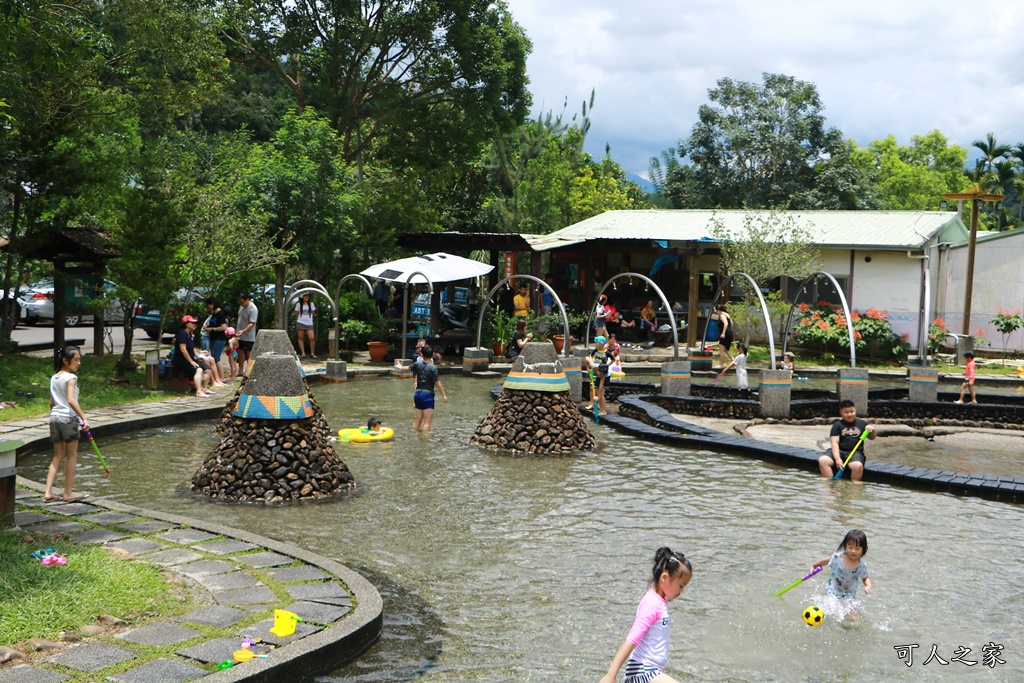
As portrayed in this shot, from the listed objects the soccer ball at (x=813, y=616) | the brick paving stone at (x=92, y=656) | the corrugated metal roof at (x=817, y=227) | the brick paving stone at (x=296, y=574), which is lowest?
the soccer ball at (x=813, y=616)

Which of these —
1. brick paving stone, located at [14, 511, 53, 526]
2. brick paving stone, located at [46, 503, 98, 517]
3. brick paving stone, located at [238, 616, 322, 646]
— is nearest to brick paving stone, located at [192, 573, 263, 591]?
brick paving stone, located at [238, 616, 322, 646]

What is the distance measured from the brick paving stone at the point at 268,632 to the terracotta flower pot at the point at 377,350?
18541 millimetres

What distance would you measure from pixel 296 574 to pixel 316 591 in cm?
48

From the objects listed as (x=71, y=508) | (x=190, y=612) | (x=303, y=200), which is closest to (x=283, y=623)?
(x=190, y=612)

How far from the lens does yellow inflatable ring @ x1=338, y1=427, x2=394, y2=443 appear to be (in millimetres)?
15141

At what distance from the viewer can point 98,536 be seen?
884 centimetres

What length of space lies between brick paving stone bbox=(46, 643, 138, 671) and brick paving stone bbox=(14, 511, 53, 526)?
343cm

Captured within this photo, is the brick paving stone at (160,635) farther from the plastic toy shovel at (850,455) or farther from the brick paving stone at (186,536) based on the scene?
the plastic toy shovel at (850,455)

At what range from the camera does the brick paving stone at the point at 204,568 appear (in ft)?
26.1

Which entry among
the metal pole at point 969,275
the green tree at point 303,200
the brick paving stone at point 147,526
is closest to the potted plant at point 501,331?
the green tree at point 303,200

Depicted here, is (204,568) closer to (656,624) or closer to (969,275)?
(656,624)

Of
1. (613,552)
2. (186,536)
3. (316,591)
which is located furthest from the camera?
(613,552)

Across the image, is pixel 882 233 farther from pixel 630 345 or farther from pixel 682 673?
pixel 682 673

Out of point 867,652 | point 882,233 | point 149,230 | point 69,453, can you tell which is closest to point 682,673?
point 867,652
